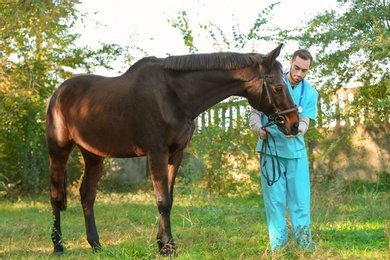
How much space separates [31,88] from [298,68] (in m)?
7.18

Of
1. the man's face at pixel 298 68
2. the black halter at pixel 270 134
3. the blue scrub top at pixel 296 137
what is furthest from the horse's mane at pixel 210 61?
the blue scrub top at pixel 296 137

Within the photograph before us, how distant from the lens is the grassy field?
15.9 ft

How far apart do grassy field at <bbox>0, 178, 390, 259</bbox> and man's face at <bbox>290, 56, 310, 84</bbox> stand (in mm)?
1487

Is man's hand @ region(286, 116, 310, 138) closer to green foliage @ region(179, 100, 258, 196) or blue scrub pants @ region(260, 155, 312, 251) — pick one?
blue scrub pants @ region(260, 155, 312, 251)

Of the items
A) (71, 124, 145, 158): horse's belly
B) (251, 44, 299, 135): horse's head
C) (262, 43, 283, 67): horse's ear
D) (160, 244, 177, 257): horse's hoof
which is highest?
(262, 43, 283, 67): horse's ear

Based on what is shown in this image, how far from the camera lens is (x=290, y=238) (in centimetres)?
486

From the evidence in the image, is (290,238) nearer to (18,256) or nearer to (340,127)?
(18,256)

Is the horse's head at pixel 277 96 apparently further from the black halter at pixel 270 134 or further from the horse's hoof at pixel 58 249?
the horse's hoof at pixel 58 249

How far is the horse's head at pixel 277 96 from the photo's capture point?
15.4 ft

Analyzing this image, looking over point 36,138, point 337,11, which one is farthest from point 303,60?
point 36,138

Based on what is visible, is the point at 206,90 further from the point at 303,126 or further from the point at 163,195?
the point at 163,195

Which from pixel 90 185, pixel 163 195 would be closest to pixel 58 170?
pixel 90 185

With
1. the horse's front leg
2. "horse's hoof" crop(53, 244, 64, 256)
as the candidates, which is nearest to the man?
the horse's front leg

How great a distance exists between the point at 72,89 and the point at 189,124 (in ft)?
5.96
